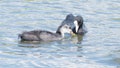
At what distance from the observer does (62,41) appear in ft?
54.3

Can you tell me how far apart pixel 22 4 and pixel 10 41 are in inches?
192

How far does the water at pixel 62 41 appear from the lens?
45.1 ft

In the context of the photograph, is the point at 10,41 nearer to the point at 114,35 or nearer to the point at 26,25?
the point at 26,25

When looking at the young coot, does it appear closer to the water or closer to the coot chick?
the water

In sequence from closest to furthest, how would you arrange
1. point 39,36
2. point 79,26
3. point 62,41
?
1. point 39,36
2. point 62,41
3. point 79,26

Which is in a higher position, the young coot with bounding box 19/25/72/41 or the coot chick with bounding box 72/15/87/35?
the young coot with bounding box 19/25/72/41

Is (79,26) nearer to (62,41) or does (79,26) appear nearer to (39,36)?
(62,41)

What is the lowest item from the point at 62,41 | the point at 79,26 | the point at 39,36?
the point at 79,26


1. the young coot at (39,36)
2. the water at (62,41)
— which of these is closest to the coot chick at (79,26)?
the water at (62,41)

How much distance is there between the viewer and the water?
13.7 metres

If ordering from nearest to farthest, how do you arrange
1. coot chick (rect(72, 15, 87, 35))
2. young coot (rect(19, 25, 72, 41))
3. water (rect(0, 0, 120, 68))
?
water (rect(0, 0, 120, 68)) → young coot (rect(19, 25, 72, 41)) → coot chick (rect(72, 15, 87, 35))

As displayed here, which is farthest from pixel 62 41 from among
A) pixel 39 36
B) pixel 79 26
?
pixel 79 26

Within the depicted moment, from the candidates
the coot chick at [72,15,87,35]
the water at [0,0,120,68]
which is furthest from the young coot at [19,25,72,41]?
the coot chick at [72,15,87,35]

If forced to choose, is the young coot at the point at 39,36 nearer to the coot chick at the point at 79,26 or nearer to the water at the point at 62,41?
the water at the point at 62,41
